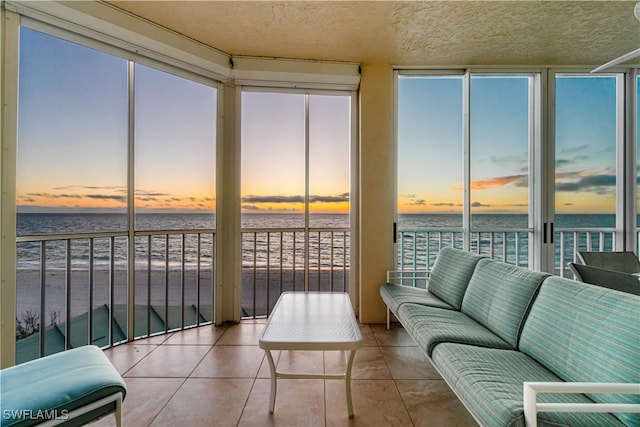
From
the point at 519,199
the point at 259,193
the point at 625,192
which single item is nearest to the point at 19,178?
the point at 259,193

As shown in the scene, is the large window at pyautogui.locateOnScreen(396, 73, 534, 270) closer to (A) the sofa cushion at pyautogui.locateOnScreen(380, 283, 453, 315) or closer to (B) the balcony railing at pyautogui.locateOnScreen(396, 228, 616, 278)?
(B) the balcony railing at pyautogui.locateOnScreen(396, 228, 616, 278)

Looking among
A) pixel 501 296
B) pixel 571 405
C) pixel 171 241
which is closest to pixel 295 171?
pixel 171 241

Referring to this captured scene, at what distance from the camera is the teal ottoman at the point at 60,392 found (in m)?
1.12

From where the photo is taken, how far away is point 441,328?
1903 millimetres

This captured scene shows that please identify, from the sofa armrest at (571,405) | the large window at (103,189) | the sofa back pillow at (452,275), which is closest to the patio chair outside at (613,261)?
the sofa back pillow at (452,275)

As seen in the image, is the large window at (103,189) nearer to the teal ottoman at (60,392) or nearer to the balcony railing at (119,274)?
the balcony railing at (119,274)

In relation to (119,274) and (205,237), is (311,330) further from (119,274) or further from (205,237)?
(119,274)

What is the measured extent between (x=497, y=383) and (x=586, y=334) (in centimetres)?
47

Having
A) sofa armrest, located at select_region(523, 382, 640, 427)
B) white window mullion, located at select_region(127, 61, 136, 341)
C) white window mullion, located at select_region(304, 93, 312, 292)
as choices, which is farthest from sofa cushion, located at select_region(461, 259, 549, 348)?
white window mullion, located at select_region(127, 61, 136, 341)

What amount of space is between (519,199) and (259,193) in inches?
122

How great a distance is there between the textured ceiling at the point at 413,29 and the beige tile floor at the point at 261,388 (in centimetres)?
286

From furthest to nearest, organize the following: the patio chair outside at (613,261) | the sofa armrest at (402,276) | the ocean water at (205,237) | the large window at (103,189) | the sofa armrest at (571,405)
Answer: the sofa armrest at (402,276)
the patio chair outside at (613,261)
the ocean water at (205,237)
the large window at (103,189)
the sofa armrest at (571,405)

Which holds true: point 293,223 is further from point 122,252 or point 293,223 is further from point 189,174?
point 122,252

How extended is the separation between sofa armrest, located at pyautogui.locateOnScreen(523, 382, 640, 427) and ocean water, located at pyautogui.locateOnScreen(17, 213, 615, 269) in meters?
2.44
